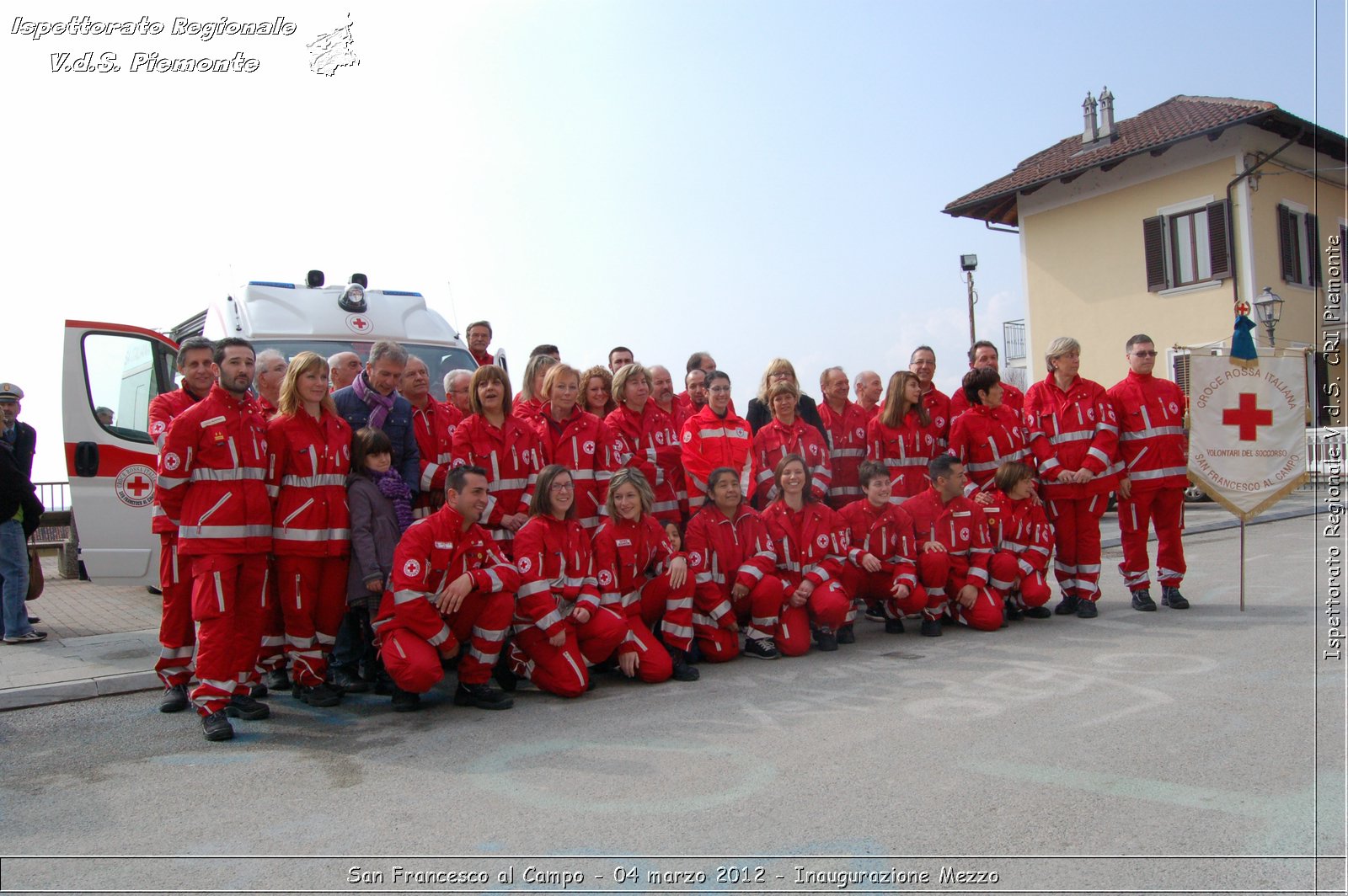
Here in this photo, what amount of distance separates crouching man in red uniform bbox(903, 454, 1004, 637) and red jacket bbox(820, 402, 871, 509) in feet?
2.25

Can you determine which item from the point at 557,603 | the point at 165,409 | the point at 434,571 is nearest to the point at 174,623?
the point at 165,409

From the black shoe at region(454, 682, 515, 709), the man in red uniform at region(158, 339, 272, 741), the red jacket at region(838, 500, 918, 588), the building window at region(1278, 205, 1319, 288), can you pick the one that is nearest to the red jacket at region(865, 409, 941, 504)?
the red jacket at region(838, 500, 918, 588)

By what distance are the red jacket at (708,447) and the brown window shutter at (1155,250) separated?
22.4 m

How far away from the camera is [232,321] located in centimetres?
830

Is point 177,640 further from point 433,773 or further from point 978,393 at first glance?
point 978,393

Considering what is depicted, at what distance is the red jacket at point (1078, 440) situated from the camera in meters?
7.91

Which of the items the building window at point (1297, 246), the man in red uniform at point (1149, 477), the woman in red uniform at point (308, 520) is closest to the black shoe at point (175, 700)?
the woman in red uniform at point (308, 520)

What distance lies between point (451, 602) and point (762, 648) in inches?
93.7

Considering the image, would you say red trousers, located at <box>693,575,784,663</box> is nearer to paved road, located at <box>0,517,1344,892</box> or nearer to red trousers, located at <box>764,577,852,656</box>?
red trousers, located at <box>764,577,852,656</box>

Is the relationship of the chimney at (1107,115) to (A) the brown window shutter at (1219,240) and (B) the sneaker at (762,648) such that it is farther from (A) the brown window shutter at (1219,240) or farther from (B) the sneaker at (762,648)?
(B) the sneaker at (762,648)

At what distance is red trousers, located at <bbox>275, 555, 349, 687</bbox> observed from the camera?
18.7ft

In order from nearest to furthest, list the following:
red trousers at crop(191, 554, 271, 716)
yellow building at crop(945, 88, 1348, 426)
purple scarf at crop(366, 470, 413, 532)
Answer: red trousers at crop(191, 554, 271, 716), purple scarf at crop(366, 470, 413, 532), yellow building at crop(945, 88, 1348, 426)

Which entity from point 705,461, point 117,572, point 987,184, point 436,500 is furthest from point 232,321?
point 987,184

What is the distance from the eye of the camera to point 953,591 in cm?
761
